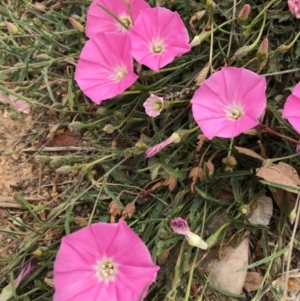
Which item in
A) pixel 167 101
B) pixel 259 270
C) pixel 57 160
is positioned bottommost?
pixel 259 270

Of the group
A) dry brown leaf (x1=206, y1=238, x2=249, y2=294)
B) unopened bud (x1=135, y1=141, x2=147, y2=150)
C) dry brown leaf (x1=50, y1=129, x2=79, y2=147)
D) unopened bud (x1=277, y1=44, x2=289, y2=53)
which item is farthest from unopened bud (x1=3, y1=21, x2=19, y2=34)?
dry brown leaf (x1=206, y1=238, x2=249, y2=294)

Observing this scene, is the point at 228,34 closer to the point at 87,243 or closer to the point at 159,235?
the point at 159,235

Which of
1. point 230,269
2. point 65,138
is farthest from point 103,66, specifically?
point 230,269

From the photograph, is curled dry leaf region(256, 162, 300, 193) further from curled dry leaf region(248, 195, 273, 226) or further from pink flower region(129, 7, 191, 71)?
pink flower region(129, 7, 191, 71)

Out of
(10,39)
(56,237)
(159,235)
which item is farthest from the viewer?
(10,39)

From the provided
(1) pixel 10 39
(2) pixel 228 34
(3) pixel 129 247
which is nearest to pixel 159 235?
(3) pixel 129 247

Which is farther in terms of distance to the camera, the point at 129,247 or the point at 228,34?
the point at 228,34

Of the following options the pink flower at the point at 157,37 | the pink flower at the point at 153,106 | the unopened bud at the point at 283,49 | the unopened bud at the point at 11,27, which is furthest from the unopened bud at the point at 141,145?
the unopened bud at the point at 11,27
